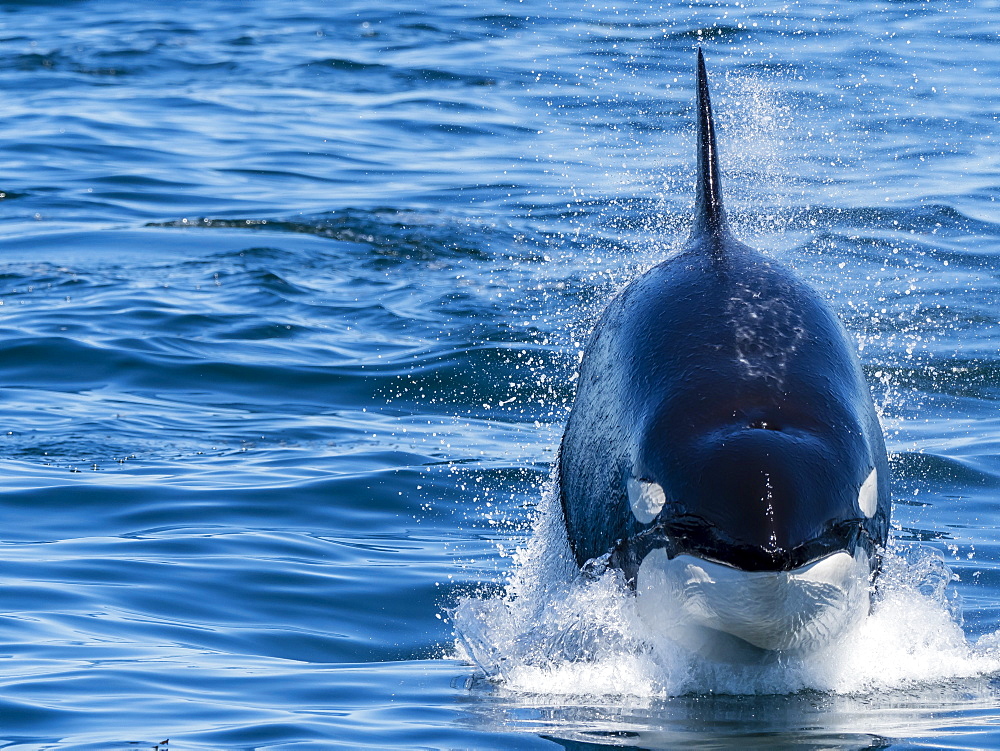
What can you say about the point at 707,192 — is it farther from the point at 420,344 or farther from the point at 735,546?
the point at 420,344

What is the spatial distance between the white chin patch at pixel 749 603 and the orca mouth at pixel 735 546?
0.9 inches

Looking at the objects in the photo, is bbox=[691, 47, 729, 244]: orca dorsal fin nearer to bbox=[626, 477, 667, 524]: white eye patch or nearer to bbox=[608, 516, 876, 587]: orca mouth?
bbox=[626, 477, 667, 524]: white eye patch

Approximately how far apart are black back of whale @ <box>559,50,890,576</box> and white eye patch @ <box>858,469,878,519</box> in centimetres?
4

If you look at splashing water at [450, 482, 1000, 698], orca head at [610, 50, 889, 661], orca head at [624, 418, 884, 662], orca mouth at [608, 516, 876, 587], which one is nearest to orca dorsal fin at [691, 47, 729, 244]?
orca head at [610, 50, 889, 661]

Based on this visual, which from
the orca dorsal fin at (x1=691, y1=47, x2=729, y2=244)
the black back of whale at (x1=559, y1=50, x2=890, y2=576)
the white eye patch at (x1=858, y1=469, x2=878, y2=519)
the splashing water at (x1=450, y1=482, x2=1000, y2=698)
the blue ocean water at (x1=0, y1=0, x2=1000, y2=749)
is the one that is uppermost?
the orca dorsal fin at (x1=691, y1=47, x2=729, y2=244)

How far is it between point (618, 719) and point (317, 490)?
Result: 458 cm

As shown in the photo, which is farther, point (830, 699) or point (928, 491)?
point (928, 491)

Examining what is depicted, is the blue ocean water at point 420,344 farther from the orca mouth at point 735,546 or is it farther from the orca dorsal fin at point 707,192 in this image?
the orca dorsal fin at point 707,192

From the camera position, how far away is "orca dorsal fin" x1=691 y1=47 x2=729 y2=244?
711 cm

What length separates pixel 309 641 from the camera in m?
7.19

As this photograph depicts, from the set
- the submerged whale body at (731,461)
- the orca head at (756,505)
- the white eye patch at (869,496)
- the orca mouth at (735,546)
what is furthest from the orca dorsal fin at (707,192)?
the orca mouth at (735,546)

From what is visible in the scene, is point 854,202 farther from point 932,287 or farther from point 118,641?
point 118,641

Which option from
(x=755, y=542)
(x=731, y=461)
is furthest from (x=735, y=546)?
(x=731, y=461)

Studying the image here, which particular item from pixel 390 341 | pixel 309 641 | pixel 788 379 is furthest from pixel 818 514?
pixel 390 341
